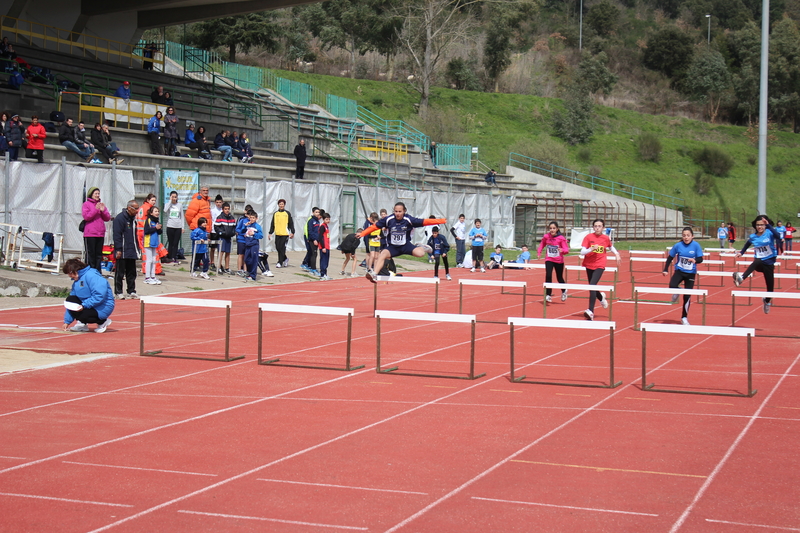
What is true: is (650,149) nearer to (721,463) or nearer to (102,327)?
(102,327)

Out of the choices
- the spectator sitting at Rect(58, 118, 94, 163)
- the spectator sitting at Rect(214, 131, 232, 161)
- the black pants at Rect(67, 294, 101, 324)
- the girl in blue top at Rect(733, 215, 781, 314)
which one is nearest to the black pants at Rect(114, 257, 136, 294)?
the black pants at Rect(67, 294, 101, 324)

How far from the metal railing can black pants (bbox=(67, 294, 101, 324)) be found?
46.9 meters

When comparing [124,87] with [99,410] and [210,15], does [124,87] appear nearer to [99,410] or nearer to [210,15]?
[210,15]

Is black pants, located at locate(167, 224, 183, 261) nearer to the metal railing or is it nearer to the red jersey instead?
the red jersey

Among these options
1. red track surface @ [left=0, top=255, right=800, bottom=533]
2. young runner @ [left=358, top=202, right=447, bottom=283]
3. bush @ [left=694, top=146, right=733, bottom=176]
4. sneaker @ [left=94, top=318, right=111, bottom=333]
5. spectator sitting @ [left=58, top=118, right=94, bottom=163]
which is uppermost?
bush @ [left=694, top=146, right=733, bottom=176]

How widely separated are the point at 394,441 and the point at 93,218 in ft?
41.1

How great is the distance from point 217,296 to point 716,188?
59.0 meters

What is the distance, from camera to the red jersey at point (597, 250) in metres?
16.5

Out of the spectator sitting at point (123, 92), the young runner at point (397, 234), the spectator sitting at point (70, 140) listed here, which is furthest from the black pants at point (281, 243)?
the young runner at point (397, 234)

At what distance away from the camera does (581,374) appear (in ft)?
34.4

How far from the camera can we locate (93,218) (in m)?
17.6

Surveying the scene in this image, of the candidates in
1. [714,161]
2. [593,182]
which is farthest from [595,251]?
[714,161]

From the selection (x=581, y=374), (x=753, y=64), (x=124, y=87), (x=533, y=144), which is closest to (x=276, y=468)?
(x=581, y=374)

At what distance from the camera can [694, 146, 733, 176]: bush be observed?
71.7 metres
